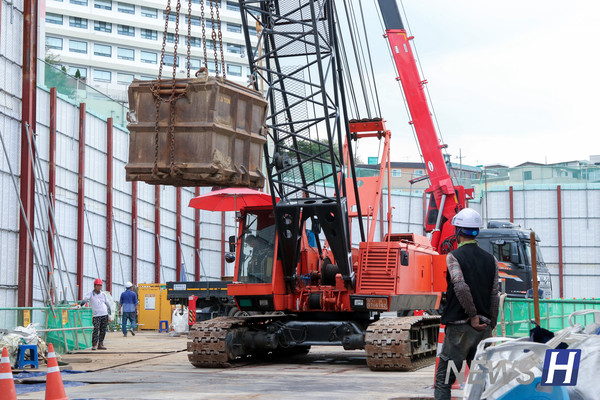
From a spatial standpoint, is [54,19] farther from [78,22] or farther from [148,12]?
[148,12]

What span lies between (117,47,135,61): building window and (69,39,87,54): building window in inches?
143

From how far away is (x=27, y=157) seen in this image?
2125 cm

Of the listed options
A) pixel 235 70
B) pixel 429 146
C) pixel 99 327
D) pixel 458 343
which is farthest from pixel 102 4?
pixel 458 343

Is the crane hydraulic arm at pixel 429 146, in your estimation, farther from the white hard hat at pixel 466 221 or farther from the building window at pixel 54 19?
the building window at pixel 54 19

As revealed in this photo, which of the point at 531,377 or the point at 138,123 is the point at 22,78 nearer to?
the point at 138,123

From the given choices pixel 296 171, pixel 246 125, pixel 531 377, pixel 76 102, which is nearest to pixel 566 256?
pixel 76 102

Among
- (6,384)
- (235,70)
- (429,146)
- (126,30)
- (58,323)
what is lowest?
(58,323)

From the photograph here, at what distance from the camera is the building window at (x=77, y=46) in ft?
288

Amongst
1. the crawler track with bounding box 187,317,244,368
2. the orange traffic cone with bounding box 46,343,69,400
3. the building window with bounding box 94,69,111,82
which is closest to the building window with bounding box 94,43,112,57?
the building window with bounding box 94,69,111,82

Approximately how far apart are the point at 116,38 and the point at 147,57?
398 cm

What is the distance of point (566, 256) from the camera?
A: 42.1 metres

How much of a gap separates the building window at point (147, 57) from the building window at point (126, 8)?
4249 mm

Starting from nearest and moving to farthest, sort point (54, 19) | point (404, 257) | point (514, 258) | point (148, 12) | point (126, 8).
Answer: point (404, 257)
point (514, 258)
point (54, 19)
point (126, 8)
point (148, 12)

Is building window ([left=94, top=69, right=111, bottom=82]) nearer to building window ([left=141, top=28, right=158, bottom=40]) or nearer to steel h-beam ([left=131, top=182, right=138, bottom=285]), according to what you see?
building window ([left=141, top=28, right=158, bottom=40])
